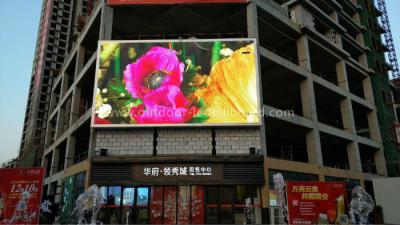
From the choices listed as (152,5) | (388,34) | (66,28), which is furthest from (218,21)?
(66,28)

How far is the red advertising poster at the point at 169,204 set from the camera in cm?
2291

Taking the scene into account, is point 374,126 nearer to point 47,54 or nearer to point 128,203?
point 128,203

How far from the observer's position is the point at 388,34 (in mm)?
65188

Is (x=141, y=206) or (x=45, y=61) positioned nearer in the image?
(x=141, y=206)

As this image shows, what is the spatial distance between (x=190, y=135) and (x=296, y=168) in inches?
378

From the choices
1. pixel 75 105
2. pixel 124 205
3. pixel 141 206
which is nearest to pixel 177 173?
pixel 141 206

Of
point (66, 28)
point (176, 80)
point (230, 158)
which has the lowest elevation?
point (230, 158)

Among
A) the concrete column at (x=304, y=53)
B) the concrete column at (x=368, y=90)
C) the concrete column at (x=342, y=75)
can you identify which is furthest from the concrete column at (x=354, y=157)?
the concrete column at (x=304, y=53)

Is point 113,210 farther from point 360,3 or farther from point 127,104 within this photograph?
point 360,3

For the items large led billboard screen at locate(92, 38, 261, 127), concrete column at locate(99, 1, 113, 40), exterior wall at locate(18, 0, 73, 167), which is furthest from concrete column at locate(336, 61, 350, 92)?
exterior wall at locate(18, 0, 73, 167)

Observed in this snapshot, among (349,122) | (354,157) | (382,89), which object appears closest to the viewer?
(354,157)

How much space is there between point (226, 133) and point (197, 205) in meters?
5.73

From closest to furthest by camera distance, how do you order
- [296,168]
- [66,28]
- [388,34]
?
1. [296,168]
2. [388,34]
3. [66,28]

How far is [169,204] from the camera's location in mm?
23281
